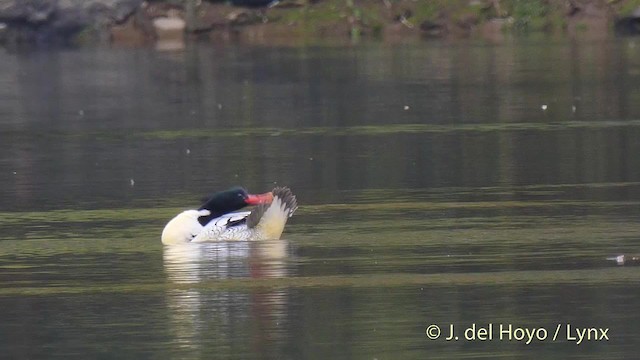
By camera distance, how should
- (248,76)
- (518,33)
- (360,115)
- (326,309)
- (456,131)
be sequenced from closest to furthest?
(326,309), (456,131), (360,115), (248,76), (518,33)

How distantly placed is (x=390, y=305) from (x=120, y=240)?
11.6ft

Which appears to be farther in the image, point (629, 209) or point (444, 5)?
point (444, 5)

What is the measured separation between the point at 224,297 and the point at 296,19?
44.5 meters

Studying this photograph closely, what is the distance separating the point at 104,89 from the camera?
105 feet

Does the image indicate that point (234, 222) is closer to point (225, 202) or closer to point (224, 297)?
point (225, 202)

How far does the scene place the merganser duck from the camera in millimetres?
13023

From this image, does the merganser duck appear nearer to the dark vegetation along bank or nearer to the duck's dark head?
the duck's dark head

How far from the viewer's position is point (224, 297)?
10.8m

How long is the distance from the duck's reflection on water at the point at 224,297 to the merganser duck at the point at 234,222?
0.26ft

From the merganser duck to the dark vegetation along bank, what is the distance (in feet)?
119

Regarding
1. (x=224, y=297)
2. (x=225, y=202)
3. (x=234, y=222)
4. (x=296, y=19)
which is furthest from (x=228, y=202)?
(x=296, y=19)

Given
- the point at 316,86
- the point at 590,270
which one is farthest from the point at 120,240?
the point at 316,86

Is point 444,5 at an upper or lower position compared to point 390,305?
upper

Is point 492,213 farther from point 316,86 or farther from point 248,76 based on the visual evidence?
point 248,76
